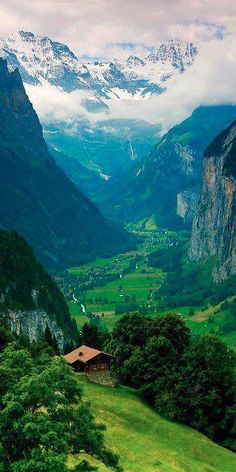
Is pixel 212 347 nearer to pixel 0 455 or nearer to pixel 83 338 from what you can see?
pixel 83 338

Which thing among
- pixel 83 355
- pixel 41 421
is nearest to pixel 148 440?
pixel 83 355

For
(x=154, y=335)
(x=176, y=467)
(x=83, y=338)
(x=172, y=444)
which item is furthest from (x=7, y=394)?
(x=83, y=338)

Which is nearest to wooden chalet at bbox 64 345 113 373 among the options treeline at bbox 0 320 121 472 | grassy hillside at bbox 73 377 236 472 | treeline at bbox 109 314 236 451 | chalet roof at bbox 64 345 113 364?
chalet roof at bbox 64 345 113 364

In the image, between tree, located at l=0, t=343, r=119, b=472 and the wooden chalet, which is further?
the wooden chalet

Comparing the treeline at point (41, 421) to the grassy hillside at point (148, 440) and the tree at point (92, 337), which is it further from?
the tree at point (92, 337)

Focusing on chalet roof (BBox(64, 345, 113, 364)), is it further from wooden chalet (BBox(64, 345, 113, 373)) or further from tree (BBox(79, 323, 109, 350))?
tree (BBox(79, 323, 109, 350))
